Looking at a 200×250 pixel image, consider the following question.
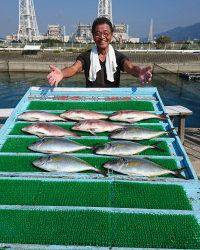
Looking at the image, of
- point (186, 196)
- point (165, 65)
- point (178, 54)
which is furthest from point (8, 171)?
point (178, 54)

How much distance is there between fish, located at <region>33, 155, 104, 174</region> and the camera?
3238 mm

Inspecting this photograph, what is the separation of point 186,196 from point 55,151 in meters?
1.48

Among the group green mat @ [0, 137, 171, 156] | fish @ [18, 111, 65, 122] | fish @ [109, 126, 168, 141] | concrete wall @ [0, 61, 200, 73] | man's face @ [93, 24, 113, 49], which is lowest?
concrete wall @ [0, 61, 200, 73]

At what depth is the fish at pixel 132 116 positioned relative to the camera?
4395 mm

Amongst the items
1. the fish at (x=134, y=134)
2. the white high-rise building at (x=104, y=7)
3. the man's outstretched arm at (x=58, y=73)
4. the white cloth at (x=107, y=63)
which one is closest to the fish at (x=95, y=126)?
the fish at (x=134, y=134)

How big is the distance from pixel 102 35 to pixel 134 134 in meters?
2.14

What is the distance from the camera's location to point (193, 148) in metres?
8.42

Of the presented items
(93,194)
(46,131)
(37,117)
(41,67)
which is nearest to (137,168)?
(93,194)

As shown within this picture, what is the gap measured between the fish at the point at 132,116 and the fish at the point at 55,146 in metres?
0.87

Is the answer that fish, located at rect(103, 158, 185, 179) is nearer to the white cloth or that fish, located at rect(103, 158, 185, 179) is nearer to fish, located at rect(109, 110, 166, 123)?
fish, located at rect(109, 110, 166, 123)

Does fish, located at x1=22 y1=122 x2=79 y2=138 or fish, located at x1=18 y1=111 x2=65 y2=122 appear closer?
fish, located at x1=22 y1=122 x2=79 y2=138

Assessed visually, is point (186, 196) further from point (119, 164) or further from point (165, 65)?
point (165, 65)

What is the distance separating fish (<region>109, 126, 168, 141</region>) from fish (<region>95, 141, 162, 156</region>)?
0.63ft

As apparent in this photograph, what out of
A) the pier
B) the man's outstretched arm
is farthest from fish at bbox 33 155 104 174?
the pier
